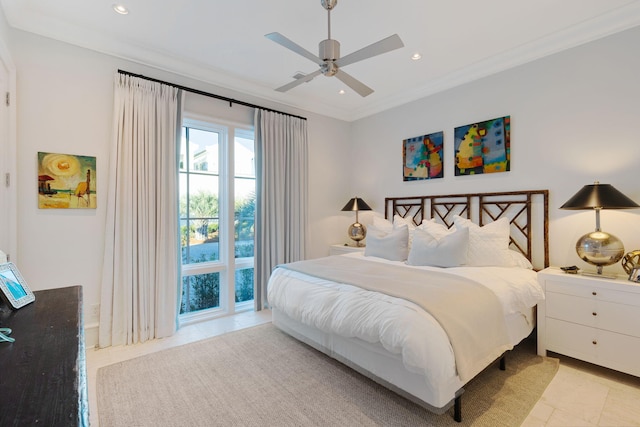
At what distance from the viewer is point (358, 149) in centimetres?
490

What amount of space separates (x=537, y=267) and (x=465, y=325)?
1787 millimetres

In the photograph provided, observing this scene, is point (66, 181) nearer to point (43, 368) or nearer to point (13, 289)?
point (13, 289)

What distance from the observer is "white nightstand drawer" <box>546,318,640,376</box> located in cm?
217

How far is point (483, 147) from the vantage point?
3402mm

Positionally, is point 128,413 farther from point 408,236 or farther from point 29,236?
point 408,236

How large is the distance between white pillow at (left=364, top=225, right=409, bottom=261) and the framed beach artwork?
293 centimetres

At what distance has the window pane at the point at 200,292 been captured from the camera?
355 centimetres

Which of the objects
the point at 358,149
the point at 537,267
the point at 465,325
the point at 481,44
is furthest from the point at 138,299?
the point at 481,44

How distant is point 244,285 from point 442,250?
2.56 m

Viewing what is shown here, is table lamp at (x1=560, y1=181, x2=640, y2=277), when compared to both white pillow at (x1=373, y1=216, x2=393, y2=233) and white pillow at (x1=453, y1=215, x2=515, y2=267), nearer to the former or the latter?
white pillow at (x1=453, y1=215, x2=515, y2=267)

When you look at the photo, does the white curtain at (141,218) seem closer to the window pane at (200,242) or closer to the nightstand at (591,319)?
the window pane at (200,242)

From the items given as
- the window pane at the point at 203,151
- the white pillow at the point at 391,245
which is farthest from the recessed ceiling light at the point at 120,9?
the white pillow at the point at 391,245

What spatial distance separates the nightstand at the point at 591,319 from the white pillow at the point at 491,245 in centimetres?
36

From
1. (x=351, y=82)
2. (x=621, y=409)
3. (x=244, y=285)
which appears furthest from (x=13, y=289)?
(x=621, y=409)
